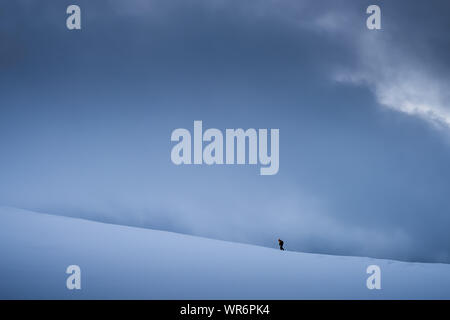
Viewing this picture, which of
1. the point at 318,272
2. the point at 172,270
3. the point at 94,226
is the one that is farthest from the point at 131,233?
the point at 318,272

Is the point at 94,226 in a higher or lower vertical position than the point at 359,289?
higher

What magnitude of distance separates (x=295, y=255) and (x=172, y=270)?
17.0 feet

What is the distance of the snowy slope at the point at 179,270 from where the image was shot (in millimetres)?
8430

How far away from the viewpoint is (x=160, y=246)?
496 inches

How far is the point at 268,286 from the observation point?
9.23 meters

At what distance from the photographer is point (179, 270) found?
9.99 meters

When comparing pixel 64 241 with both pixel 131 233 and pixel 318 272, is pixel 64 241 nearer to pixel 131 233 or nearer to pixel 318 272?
pixel 131 233

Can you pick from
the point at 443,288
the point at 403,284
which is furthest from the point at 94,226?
the point at 443,288

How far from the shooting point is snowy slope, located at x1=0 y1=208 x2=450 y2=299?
843 centimetres
